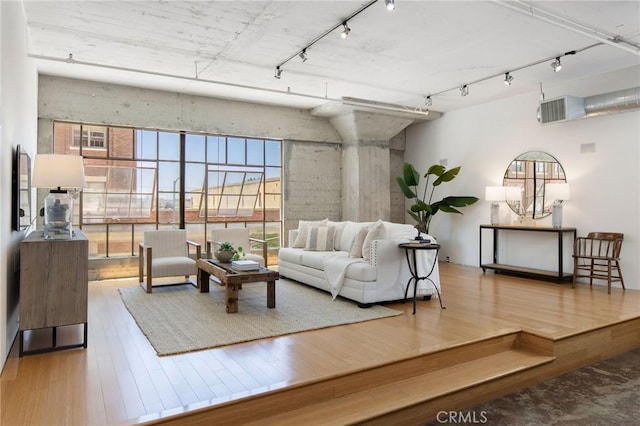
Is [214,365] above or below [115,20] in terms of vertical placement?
below

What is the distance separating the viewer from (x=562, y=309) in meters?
4.57

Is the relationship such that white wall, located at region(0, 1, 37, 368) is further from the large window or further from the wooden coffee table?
the large window

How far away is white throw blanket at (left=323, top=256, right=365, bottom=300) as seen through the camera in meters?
4.88

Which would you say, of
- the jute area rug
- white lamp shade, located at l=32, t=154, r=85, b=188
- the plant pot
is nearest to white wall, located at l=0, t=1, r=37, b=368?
white lamp shade, located at l=32, t=154, r=85, b=188

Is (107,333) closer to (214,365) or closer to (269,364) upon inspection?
(214,365)

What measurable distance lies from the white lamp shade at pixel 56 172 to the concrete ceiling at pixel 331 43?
59.1 inches

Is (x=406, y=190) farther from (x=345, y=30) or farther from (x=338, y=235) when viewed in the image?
(x=345, y=30)

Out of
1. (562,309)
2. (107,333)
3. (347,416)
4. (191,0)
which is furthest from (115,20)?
(562,309)

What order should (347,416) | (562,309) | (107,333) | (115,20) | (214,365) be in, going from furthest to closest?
(562,309) < (115,20) < (107,333) < (214,365) < (347,416)

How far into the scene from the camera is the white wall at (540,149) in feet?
18.6

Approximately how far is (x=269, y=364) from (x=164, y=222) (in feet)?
15.5

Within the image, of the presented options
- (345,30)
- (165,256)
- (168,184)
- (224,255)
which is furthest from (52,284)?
(168,184)

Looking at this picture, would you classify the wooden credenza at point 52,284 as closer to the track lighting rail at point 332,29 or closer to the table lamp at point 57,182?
the table lamp at point 57,182

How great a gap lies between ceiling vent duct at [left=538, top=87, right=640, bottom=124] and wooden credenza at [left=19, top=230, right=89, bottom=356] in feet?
20.1
